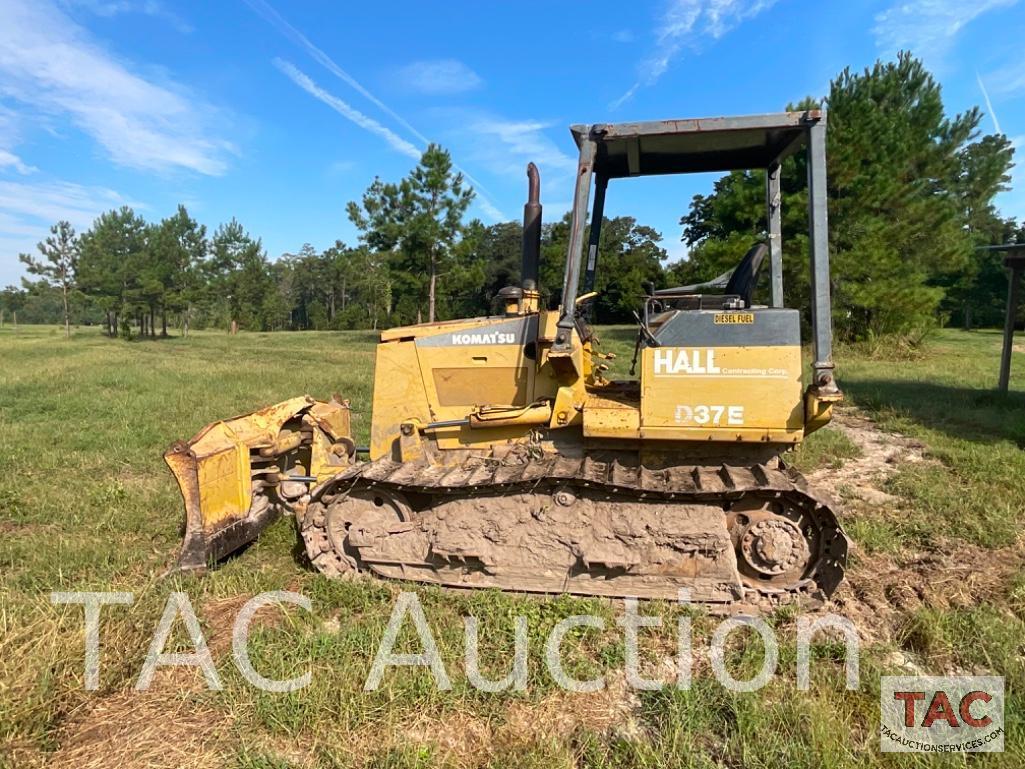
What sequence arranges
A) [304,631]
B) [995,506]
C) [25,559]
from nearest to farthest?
[304,631] → [25,559] → [995,506]

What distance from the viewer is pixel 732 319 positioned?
4191mm

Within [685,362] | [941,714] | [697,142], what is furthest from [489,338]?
[941,714]

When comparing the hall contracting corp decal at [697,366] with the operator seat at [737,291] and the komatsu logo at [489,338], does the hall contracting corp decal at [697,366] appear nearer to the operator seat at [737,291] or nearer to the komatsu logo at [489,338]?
the operator seat at [737,291]

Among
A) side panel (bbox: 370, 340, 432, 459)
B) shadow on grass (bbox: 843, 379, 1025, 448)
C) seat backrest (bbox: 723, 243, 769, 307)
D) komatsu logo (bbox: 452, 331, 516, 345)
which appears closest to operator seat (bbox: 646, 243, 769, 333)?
seat backrest (bbox: 723, 243, 769, 307)

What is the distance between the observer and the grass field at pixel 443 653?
2863 millimetres

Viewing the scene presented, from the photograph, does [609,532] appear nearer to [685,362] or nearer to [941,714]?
[685,362]

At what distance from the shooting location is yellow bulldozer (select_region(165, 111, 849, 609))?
4.16 m

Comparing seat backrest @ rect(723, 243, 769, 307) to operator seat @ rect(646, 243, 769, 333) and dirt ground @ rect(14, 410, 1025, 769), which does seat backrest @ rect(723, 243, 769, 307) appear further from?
dirt ground @ rect(14, 410, 1025, 769)

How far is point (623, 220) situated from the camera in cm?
5578

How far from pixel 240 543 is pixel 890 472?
702cm

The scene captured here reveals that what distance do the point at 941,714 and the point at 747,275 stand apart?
3.03m

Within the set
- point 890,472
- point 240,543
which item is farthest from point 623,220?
point 240,543

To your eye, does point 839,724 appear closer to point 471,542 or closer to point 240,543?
point 471,542

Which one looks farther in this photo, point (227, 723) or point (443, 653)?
point (443, 653)
